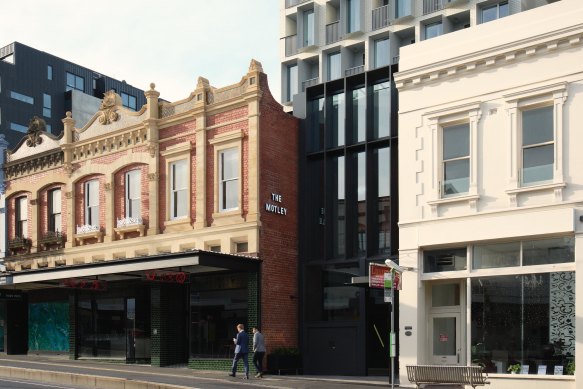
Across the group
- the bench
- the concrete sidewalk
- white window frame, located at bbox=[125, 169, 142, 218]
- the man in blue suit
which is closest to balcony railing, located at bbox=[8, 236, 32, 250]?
white window frame, located at bbox=[125, 169, 142, 218]

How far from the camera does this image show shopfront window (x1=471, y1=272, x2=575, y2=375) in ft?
60.4

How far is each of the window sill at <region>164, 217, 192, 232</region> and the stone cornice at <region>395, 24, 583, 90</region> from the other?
28.9 ft

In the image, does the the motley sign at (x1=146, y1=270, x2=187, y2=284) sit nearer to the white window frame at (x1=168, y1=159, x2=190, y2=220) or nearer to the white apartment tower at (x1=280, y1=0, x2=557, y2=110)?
the white window frame at (x1=168, y1=159, x2=190, y2=220)

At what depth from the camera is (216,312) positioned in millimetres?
25797

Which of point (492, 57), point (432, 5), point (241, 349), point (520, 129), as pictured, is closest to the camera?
point (520, 129)

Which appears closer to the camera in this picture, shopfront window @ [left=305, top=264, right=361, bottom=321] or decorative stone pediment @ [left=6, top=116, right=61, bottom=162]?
shopfront window @ [left=305, top=264, right=361, bottom=321]

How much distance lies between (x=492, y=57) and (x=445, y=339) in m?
7.00

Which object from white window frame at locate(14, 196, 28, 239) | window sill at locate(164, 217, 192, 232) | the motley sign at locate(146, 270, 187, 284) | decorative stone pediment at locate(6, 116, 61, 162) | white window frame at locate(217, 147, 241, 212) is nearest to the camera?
white window frame at locate(217, 147, 241, 212)

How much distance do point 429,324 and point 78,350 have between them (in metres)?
14.9

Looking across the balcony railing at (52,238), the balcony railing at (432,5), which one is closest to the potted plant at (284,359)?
the balcony railing at (52,238)

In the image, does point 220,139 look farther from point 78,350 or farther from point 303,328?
point 78,350

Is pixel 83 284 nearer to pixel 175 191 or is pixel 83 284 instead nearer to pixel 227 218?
pixel 175 191

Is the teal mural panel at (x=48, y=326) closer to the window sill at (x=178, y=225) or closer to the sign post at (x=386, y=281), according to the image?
the window sill at (x=178, y=225)

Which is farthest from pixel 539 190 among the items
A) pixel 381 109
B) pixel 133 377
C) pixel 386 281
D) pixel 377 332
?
pixel 133 377
